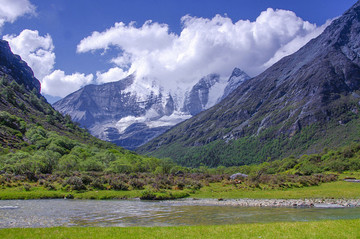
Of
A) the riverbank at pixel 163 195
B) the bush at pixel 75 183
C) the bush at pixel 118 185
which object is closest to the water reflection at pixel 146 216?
the riverbank at pixel 163 195

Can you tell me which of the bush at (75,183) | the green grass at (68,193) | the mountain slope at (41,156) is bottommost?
the green grass at (68,193)

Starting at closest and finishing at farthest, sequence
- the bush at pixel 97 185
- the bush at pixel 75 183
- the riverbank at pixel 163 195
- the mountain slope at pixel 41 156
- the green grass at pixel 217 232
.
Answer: the green grass at pixel 217 232 < the riverbank at pixel 163 195 < the bush at pixel 75 183 < the bush at pixel 97 185 < the mountain slope at pixel 41 156

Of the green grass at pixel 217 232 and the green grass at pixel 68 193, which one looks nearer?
the green grass at pixel 217 232

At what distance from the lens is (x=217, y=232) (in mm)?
23781

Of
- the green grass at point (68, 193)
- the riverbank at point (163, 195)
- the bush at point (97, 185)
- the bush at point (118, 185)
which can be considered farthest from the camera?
the bush at point (118, 185)

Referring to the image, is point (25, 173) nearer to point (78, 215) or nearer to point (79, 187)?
point (79, 187)

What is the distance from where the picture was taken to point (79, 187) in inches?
2339

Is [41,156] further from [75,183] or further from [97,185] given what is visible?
[97,185]

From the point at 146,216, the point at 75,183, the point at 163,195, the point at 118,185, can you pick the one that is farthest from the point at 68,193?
the point at 146,216

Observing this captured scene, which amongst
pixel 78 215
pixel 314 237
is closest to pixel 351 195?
pixel 314 237

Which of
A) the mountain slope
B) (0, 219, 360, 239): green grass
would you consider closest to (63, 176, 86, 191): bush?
the mountain slope

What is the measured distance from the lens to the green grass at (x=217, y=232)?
72.4 feet

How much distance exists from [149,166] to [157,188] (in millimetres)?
56226

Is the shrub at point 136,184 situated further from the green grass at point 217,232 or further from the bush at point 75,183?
the green grass at point 217,232
